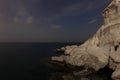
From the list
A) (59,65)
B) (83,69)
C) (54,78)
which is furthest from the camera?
(59,65)

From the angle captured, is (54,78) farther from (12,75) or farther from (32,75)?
(12,75)

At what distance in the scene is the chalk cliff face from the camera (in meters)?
44.6

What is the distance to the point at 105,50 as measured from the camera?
160ft

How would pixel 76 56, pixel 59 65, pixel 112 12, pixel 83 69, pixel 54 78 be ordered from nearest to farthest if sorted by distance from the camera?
pixel 54 78
pixel 83 69
pixel 76 56
pixel 59 65
pixel 112 12

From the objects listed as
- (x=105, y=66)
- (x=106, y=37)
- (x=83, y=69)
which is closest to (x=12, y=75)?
(x=83, y=69)

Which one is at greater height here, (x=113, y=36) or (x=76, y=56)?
(x=113, y=36)

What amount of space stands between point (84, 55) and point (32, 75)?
1440 cm

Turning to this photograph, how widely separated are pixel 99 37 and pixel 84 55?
1345 cm

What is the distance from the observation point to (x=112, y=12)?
188 ft

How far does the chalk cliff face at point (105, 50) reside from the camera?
146 feet

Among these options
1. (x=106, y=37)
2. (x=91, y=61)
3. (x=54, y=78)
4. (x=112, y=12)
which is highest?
(x=112, y=12)

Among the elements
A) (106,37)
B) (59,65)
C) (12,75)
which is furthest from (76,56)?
(12,75)

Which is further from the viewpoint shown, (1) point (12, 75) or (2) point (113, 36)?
(2) point (113, 36)

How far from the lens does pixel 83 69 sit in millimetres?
46562
